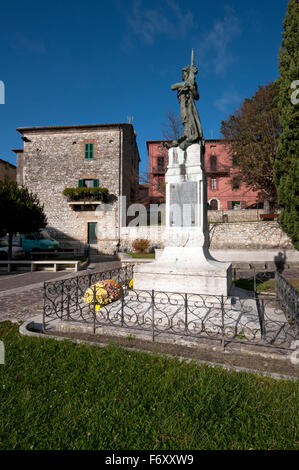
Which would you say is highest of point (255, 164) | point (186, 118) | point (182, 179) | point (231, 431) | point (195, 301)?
point (255, 164)

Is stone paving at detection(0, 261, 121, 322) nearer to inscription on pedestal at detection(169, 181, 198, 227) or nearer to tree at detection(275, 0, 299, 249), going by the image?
inscription on pedestal at detection(169, 181, 198, 227)

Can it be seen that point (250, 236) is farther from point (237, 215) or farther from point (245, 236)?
point (237, 215)

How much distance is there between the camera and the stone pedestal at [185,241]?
218 inches

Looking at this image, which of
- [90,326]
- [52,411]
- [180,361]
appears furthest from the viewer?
[90,326]

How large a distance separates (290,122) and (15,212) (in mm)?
15203

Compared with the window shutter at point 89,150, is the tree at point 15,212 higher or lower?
lower

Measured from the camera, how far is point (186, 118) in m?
6.89

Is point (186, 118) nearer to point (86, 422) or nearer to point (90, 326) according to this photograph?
point (90, 326)

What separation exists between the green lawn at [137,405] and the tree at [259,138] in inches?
755

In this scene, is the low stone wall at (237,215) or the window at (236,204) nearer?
the low stone wall at (237,215)

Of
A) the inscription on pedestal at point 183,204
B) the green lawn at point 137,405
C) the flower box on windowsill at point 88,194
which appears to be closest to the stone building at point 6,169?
the flower box on windowsill at point 88,194

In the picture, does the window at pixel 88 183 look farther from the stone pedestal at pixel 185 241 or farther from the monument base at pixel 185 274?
the monument base at pixel 185 274

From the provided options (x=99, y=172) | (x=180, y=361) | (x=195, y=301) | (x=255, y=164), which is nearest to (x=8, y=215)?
(x=99, y=172)

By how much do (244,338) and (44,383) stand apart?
3.14 metres
